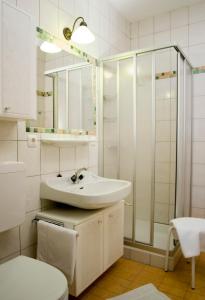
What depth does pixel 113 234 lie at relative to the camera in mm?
2031

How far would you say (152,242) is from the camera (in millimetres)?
2258

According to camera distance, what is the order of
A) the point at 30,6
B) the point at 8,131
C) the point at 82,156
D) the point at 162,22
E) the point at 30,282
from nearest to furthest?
the point at 30,282 < the point at 8,131 < the point at 30,6 < the point at 82,156 < the point at 162,22

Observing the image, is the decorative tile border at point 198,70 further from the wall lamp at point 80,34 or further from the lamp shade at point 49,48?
the lamp shade at point 49,48

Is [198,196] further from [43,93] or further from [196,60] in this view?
[43,93]

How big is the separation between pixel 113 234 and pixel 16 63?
1.53m

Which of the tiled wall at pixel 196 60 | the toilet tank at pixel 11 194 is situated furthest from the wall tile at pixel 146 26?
the toilet tank at pixel 11 194

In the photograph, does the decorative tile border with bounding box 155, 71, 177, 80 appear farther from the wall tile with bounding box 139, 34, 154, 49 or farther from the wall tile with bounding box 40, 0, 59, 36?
the wall tile with bounding box 40, 0, 59, 36

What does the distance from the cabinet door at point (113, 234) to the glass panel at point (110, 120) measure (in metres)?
0.52

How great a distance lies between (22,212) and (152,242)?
4.45 feet

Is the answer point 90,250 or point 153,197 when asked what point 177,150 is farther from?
point 90,250

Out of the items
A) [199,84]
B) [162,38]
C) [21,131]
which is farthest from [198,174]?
[21,131]

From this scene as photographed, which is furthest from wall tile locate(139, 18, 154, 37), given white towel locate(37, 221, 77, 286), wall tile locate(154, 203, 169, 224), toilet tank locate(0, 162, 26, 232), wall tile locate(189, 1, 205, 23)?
white towel locate(37, 221, 77, 286)

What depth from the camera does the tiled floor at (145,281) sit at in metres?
1.78

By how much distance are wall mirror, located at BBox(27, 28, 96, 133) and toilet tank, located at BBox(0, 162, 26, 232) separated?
392 millimetres
